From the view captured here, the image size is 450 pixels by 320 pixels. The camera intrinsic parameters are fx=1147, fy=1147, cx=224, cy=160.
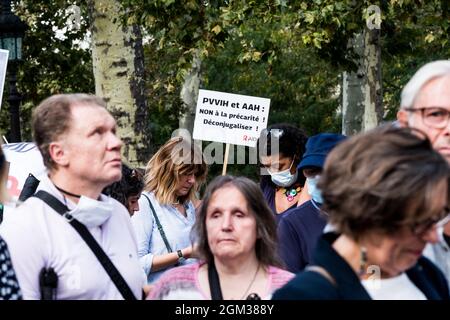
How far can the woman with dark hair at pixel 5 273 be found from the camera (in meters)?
4.07

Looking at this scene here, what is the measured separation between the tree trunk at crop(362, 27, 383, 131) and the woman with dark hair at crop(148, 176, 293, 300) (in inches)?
579

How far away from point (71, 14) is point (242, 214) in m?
17.3

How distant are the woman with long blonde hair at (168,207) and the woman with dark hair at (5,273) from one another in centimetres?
298

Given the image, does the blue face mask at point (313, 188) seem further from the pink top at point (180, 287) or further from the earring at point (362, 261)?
the earring at point (362, 261)

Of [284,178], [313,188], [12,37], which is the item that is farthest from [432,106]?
[12,37]

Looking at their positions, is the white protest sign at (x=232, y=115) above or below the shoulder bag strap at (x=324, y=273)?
above

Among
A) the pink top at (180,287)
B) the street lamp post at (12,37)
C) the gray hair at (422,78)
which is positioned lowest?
the pink top at (180,287)

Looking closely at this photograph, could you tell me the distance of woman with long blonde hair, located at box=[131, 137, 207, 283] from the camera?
283 inches

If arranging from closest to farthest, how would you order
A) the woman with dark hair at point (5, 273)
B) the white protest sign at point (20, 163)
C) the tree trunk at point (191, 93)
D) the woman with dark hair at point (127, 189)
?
the woman with dark hair at point (5, 273)
the woman with dark hair at point (127, 189)
the white protest sign at point (20, 163)
the tree trunk at point (191, 93)

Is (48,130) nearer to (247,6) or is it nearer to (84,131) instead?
(84,131)

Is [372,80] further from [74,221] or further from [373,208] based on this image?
[373,208]

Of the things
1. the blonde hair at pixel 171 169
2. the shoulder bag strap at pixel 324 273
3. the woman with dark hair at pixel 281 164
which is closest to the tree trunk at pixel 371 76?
the woman with dark hair at pixel 281 164

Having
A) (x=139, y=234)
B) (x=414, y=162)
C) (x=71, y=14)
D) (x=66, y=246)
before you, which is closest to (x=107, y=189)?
(x=139, y=234)

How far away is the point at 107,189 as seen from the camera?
6.39 metres
